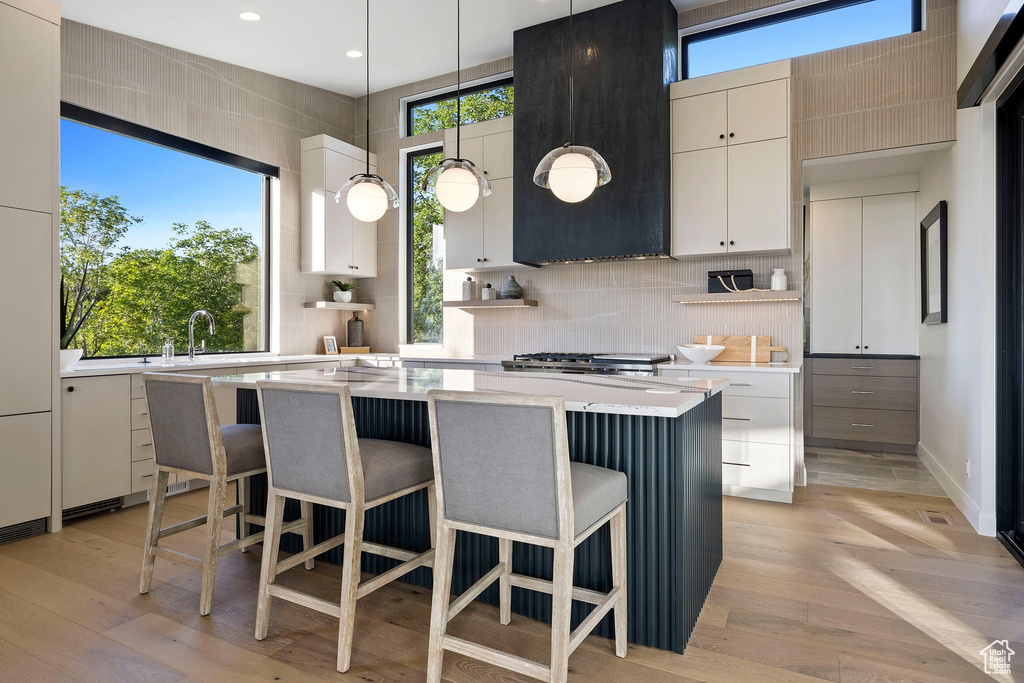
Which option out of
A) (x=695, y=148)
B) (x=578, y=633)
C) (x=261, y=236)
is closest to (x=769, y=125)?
(x=695, y=148)

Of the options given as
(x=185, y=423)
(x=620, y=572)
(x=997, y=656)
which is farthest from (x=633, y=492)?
(x=185, y=423)

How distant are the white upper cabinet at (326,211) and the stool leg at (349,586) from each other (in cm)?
357

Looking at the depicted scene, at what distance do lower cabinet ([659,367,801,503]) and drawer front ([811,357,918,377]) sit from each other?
184cm

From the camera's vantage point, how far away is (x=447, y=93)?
17.4ft

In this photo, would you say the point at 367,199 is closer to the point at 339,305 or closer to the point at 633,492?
the point at 633,492

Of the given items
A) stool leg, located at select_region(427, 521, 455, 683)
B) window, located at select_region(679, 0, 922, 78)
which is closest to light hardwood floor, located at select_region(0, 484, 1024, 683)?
stool leg, located at select_region(427, 521, 455, 683)

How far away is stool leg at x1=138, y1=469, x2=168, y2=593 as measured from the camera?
7.59 ft

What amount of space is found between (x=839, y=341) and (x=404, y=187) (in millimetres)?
4192

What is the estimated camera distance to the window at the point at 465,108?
196 inches

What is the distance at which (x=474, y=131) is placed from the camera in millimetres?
4727

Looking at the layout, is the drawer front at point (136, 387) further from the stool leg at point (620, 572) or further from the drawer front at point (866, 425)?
the drawer front at point (866, 425)

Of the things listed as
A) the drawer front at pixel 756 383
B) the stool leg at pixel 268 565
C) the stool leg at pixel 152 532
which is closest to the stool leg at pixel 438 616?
the stool leg at pixel 268 565

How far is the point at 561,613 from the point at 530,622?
24.2 inches

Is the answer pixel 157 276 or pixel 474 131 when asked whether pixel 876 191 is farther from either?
pixel 157 276
